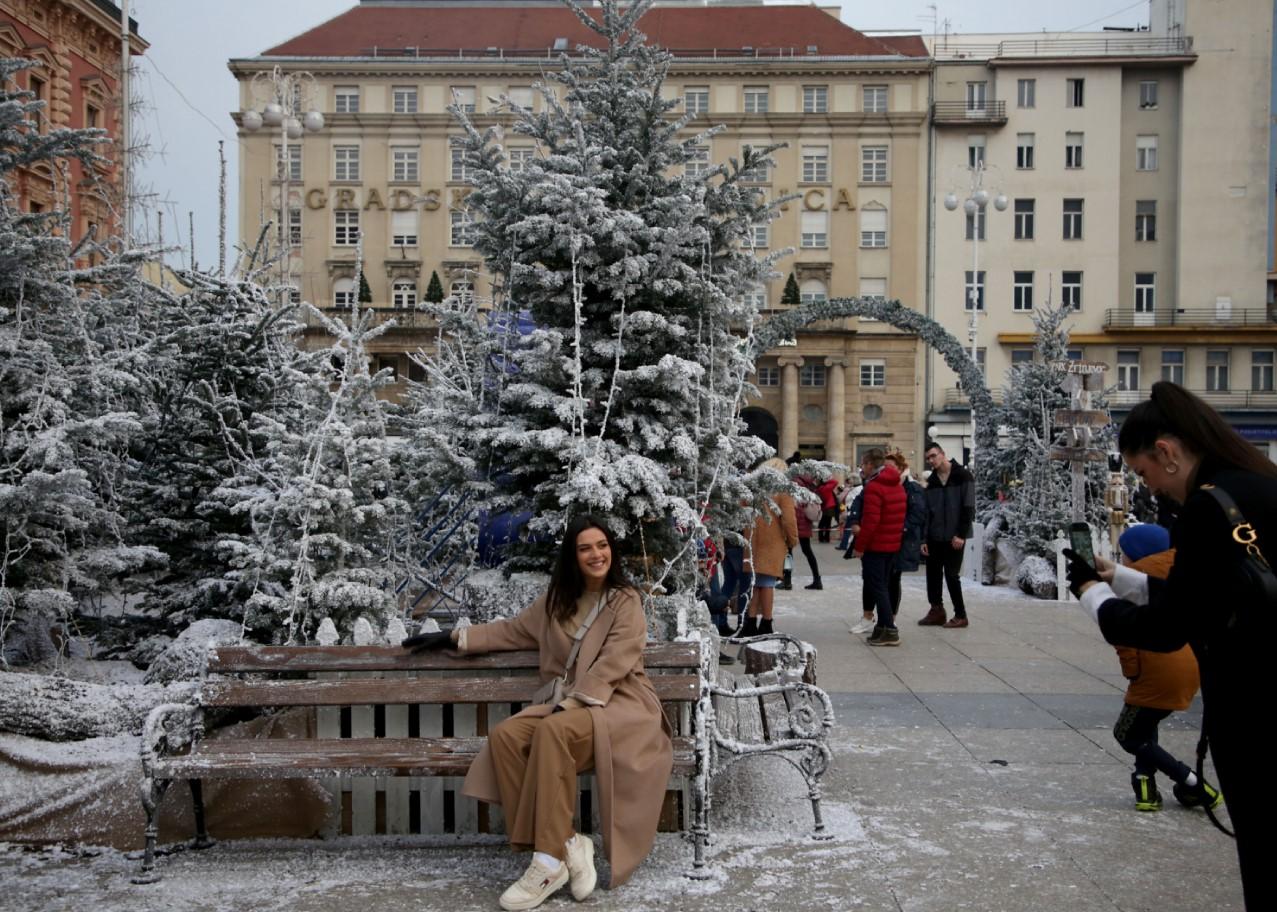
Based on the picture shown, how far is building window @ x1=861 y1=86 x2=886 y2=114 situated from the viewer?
62.3 m

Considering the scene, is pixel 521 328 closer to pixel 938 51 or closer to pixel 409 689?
pixel 409 689

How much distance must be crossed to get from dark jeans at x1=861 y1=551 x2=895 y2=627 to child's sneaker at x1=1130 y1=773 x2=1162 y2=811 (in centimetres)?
576

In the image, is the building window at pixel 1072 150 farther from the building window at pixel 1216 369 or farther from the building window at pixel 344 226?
the building window at pixel 344 226

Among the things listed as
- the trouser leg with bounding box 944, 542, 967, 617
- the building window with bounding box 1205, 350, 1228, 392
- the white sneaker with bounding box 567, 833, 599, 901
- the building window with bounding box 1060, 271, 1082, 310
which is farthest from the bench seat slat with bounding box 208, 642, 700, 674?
the building window with bounding box 1205, 350, 1228, 392

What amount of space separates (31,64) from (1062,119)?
59.4 m

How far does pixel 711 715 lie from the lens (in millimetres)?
5461

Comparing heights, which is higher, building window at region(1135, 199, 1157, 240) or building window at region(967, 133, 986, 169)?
building window at region(967, 133, 986, 169)

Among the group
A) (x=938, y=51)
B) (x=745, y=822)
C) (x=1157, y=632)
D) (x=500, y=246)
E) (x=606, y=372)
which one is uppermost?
(x=938, y=51)

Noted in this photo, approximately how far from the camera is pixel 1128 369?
60.2 m

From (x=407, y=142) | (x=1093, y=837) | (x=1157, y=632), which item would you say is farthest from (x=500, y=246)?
(x=407, y=142)

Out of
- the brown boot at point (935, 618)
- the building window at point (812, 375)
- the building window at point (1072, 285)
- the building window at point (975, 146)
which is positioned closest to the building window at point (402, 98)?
the building window at point (812, 375)

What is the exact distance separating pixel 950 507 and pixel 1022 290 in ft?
166

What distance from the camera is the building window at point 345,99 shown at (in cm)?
6200

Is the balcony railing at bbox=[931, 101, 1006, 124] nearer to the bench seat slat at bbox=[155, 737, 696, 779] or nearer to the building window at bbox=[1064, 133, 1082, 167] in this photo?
the building window at bbox=[1064, 133, 1082, 167]
